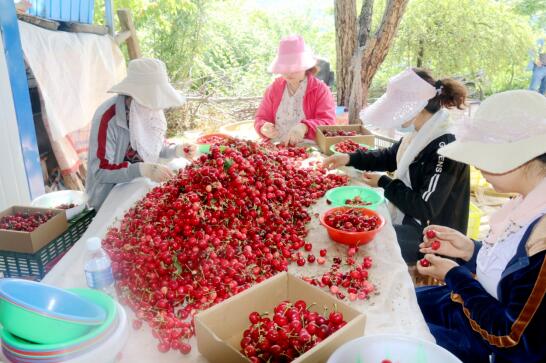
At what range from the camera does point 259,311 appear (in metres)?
1.31

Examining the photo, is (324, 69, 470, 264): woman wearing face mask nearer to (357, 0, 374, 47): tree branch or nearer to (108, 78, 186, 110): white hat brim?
(108, 78, 186, 110): white hat brim

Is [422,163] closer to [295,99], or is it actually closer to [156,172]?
[156,172]

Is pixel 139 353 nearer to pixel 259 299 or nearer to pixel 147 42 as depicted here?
pixel 259 299

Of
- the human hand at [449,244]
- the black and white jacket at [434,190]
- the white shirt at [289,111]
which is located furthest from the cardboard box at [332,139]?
the human hand at [449,244]

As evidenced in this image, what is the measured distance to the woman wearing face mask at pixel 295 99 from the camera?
357cm

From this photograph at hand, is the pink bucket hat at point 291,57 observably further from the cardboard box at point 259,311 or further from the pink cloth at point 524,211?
the cardboard box at point 259,311

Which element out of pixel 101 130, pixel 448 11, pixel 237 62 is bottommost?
pixel 237 62

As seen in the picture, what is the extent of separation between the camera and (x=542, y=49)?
9.71m

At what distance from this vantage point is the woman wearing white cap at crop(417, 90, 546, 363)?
114 cm

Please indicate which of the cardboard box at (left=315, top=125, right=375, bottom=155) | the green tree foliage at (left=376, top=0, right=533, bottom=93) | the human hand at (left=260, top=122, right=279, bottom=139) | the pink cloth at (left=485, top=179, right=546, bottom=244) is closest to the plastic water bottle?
the pink cloth at (left=485, top=179, right=546, bottom=244)

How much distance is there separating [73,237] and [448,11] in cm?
1062

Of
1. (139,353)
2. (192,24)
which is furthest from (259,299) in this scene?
(192,24)

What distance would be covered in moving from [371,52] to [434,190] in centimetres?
302

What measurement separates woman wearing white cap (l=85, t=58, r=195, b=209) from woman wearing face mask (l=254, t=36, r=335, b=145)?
4.08ft
